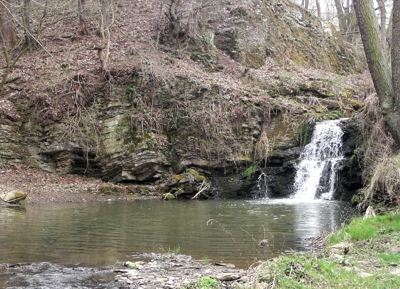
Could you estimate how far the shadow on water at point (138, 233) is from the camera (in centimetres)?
764

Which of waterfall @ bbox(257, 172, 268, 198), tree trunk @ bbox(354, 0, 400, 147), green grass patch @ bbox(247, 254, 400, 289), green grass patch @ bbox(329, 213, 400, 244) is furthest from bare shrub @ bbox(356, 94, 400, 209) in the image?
green grass patch @ bbox(247, 254, 400, 289)

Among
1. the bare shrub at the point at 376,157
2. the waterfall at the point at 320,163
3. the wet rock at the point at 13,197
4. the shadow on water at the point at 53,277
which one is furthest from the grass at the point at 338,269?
the wet rock at the point at 13,197

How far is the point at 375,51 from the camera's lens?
7.21m

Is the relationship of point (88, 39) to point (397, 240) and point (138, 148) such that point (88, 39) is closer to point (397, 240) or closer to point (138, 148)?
point (138, 148)

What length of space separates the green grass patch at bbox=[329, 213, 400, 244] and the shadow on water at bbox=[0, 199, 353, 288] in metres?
0.77

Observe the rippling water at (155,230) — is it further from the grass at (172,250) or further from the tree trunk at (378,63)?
the tree trunk at (378,63)

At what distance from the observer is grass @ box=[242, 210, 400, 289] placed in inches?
202

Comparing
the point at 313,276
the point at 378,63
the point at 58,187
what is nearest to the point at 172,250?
the point at 313,276

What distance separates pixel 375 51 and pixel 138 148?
15585mm

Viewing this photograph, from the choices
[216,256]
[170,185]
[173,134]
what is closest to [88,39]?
[173,134]

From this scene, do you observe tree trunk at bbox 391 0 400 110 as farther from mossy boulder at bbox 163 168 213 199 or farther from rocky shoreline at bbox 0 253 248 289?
mossy boulder at bbox 163 168 213 199

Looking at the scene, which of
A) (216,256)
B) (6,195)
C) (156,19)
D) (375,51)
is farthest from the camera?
(156,19)

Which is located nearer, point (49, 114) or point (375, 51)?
point (375, 51)

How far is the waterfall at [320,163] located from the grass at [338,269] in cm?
1226
